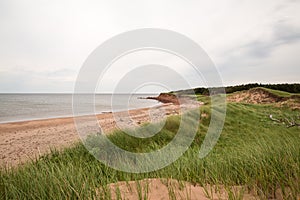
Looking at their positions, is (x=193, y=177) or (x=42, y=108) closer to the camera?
(x=193, y=177)

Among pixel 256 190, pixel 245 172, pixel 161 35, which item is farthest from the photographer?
pixel 161 35

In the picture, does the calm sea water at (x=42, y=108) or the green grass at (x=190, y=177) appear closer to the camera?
the green grass at (x=190, y=177)

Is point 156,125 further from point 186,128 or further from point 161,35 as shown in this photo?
point 161,35

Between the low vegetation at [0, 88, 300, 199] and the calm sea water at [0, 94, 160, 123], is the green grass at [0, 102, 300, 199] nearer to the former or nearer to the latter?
the low vegetation at [0, 88, 300, 199]

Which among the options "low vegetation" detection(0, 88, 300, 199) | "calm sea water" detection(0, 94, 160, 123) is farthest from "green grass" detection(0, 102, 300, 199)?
"calm sea water" detection(0, 94, 160, 123)

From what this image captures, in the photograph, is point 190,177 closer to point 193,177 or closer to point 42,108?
point 193,177

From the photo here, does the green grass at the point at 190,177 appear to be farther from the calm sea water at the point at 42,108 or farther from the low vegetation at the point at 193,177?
the calm sea water at the point at 42,108

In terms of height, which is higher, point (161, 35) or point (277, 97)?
point (161, 35)

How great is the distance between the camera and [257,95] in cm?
2073

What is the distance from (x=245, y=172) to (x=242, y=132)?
19.3ft

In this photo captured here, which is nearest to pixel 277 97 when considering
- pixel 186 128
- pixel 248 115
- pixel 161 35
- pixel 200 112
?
pixel 248 115

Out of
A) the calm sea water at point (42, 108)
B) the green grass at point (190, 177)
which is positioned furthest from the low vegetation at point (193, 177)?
the calm sea water at point (42, 108)

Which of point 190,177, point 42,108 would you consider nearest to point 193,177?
point 190,177

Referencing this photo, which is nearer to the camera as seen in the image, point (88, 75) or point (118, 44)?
point (88, 75)
